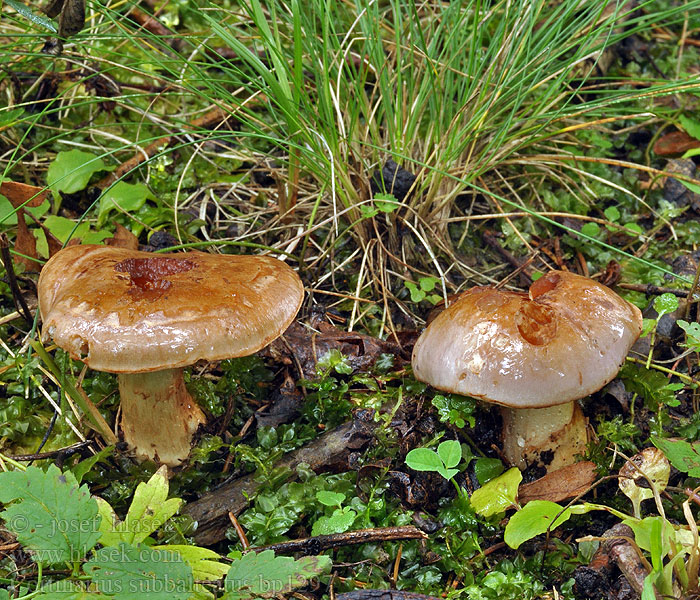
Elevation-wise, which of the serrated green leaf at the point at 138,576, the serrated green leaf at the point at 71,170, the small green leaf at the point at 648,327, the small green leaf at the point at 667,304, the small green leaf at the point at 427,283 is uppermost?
the serrated green leaf at the point at 71,170

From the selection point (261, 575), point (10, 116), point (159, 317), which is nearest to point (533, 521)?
point (261, 575)

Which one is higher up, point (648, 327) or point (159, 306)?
point (159, 306)

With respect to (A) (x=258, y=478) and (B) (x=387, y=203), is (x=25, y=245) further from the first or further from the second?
(B) (x=387, y=203)

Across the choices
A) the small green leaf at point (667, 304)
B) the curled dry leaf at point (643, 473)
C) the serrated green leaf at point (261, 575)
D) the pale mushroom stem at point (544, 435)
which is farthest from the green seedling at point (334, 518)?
the small green leaf at point (667, 304)

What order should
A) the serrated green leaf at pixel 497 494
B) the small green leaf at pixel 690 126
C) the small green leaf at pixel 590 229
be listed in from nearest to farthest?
the serrated green leaf at pixel 497 494 < the small green leaf at pixel 590 229 < the small green leaf at pixel 690 126

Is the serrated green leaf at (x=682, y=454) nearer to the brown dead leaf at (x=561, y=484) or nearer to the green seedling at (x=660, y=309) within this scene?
the brown dead leaf at (x=561, y=484)

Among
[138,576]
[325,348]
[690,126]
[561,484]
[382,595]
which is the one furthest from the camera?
[690,126]
